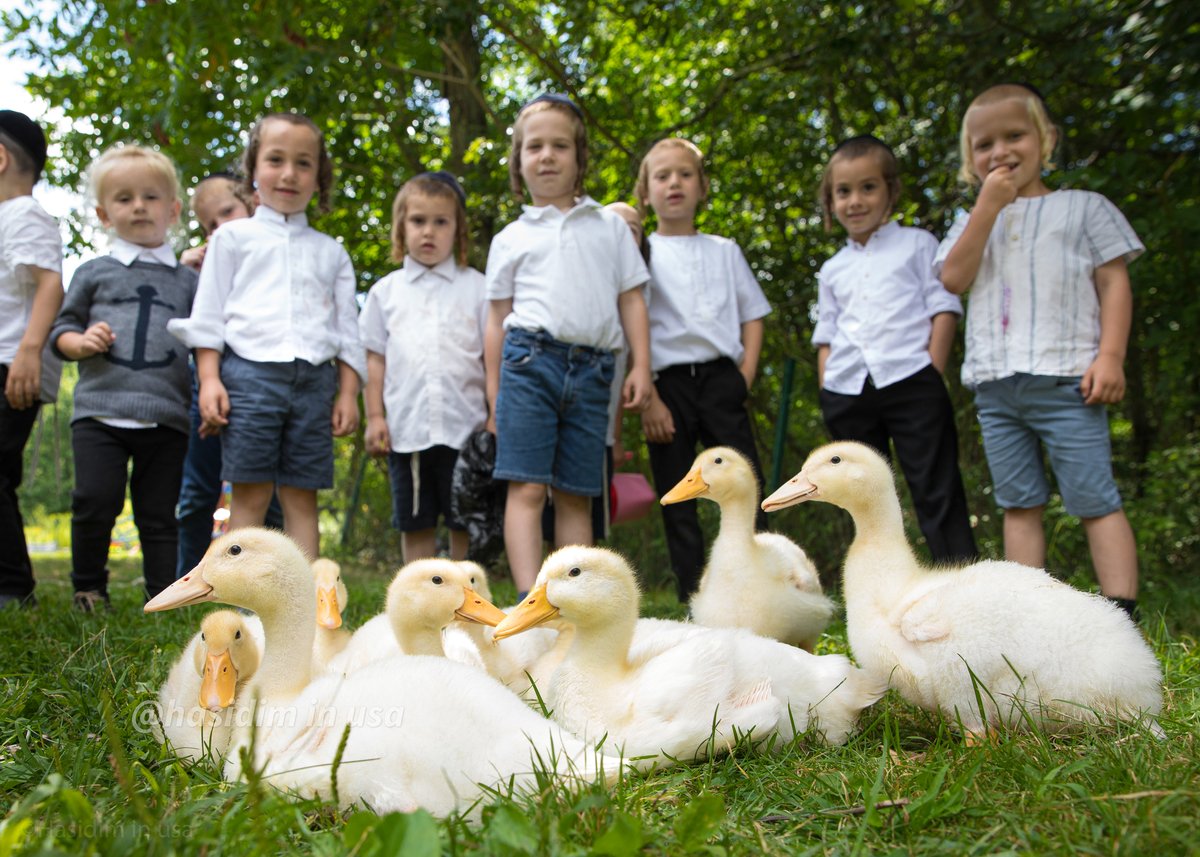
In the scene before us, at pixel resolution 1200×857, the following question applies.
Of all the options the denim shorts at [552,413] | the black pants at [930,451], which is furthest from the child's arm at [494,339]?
the black pants at [930,451]

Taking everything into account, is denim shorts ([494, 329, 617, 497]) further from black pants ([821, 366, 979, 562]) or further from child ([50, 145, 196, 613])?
child ([50, 145, 196, 613])

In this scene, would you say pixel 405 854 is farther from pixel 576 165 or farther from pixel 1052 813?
pixel 576 165

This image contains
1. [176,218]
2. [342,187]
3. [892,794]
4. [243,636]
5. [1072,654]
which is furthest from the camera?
[342,187]

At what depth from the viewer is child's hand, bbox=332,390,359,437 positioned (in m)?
4.26

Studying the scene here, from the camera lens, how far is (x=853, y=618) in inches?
101

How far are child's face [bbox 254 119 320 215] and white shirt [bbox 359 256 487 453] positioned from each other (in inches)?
27.7

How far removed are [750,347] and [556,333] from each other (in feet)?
4.07

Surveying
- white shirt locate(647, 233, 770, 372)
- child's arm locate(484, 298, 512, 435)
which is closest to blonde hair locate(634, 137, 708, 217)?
white shirt locate(647, 233, 770, 372)

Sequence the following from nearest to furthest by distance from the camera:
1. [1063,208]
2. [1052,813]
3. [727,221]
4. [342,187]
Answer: [1052,813] → [1063,208] → [727,221] → [342,187]

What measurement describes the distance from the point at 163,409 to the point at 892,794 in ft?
12.3

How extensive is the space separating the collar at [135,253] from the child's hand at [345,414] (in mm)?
1172

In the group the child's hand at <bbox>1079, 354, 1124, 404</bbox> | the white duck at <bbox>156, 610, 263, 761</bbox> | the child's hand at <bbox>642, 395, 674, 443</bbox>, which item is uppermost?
the child's hand at <bbox>1079, 354, 1124, 404</bbox>

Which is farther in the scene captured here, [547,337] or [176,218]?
[176,218]

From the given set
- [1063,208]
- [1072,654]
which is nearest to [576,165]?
[1063,208]
